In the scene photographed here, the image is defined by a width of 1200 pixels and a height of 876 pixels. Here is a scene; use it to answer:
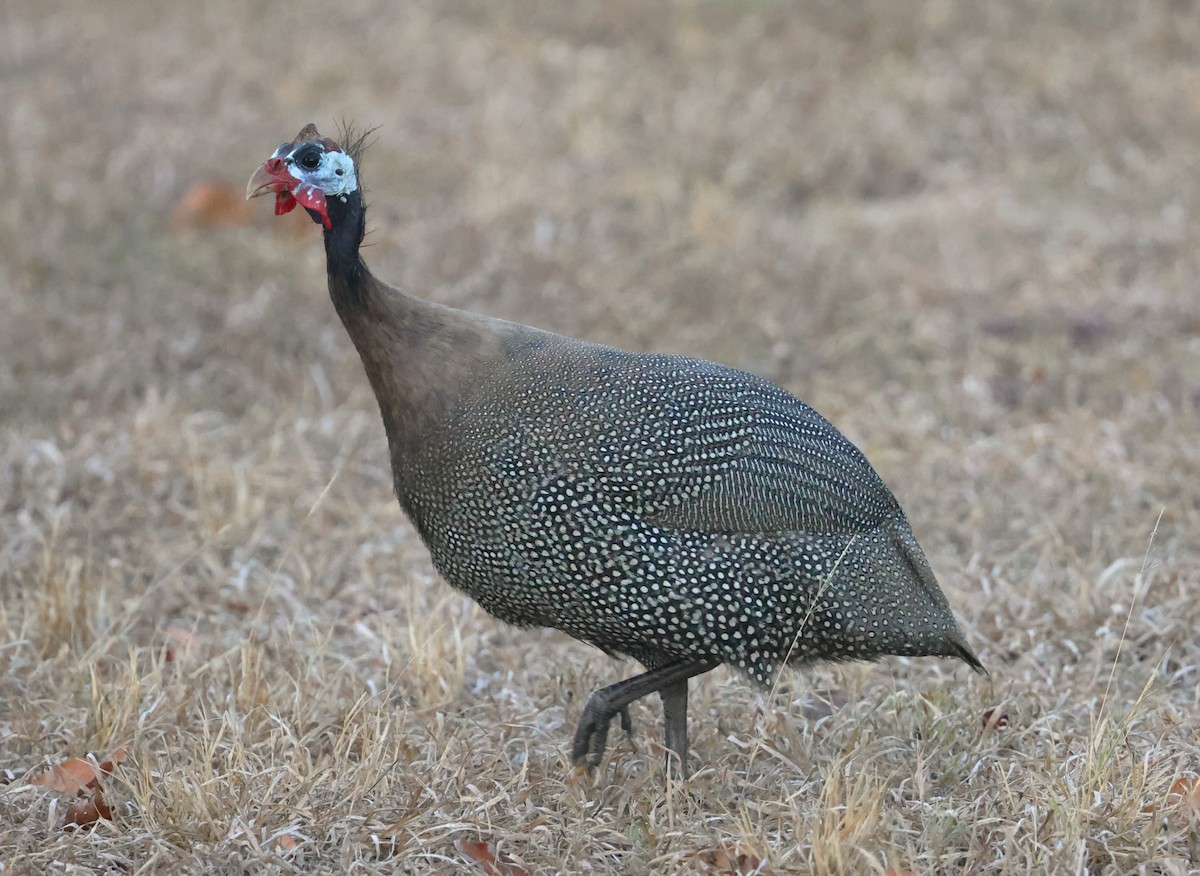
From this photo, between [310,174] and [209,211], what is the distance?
3.63 m

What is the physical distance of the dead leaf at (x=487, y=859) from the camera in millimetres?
2523

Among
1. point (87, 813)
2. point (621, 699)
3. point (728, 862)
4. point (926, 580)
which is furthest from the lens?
point (926, 580)

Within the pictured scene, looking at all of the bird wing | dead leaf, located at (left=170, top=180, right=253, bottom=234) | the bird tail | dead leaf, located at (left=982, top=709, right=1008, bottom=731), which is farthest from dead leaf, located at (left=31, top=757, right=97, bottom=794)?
dead leaf, located at (left=170, top=180, right=253, bottom=234)

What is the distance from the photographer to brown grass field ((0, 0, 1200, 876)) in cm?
267

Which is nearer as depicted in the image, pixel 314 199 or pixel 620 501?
pixel 620 501

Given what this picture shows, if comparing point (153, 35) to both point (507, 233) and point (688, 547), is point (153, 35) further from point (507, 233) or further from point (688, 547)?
point (688, 547)

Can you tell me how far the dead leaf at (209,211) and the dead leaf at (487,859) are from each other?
168 inches

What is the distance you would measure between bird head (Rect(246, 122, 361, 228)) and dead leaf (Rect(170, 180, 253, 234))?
11.7 ft

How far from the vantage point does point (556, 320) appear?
5.69 m

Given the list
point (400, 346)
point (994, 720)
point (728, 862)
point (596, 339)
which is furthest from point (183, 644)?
point (596, 339)

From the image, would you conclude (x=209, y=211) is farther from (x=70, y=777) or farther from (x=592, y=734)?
(x=592, y=734)

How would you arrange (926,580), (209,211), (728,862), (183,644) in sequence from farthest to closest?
(209,211) < (183,644) < (926,580) < (728,862)

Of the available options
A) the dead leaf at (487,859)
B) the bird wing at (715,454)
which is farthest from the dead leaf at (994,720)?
the dead leaf at (487,859)

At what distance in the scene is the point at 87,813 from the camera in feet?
8.75
